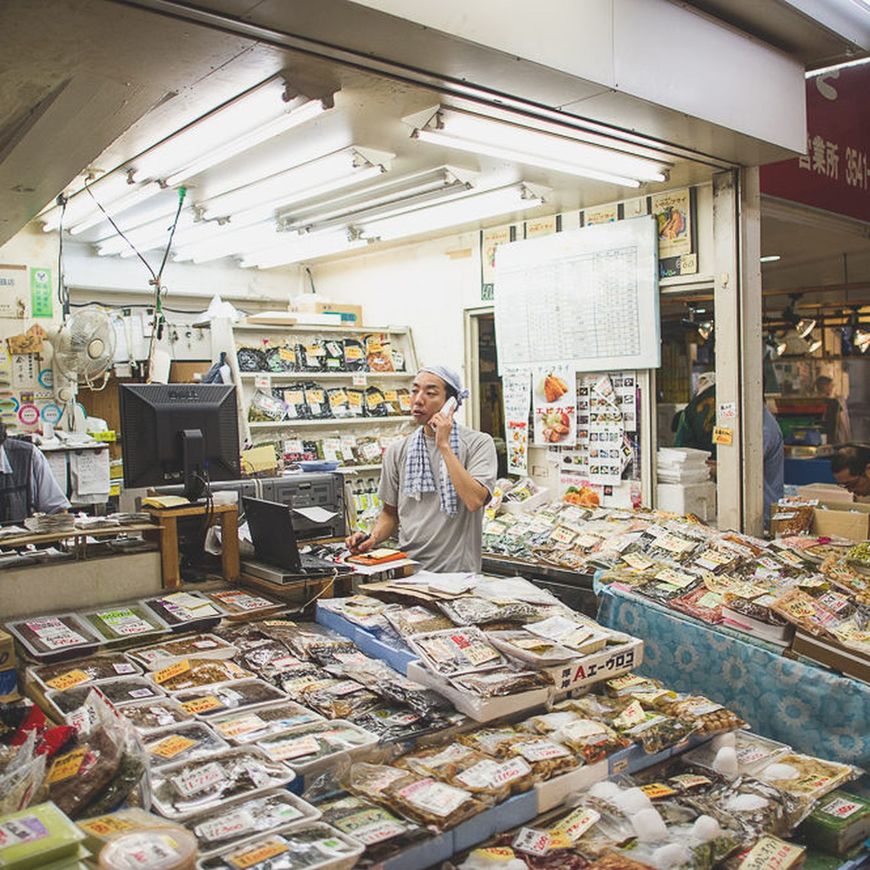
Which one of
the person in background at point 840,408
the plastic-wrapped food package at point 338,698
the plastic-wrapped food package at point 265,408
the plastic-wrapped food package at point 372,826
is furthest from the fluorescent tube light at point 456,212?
the person in background at point 840,408

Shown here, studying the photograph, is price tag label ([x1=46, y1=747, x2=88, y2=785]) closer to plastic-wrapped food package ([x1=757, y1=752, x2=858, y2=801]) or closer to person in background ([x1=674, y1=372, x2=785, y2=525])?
plastic-wrapped food package ([x1=757, y1=752, x2=858, y2=801])

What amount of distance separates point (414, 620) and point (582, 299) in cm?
353

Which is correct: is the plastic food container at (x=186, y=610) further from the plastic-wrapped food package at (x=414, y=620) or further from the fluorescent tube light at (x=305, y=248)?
the fluorescent tube light at (x=305, y=248)

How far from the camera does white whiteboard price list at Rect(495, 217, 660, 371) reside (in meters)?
5.22

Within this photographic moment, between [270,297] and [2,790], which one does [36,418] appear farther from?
[2,790]

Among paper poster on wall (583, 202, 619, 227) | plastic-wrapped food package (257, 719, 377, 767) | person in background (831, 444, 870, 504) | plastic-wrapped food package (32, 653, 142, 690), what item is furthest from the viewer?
person in background (831, 444, 870, 504)

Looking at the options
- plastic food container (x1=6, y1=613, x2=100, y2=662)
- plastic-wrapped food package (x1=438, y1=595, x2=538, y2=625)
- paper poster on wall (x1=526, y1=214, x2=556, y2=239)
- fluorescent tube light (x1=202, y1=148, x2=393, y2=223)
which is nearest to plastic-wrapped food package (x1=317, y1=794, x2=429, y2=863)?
plastic-wrapped food package (x1=438, y1=595, x2=538, y2=625)

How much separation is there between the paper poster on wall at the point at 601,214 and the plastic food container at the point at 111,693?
14.2ft

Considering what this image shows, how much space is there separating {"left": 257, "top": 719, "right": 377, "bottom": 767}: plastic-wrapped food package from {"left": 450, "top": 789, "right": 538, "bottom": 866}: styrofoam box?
32 cm

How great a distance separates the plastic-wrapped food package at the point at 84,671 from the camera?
7.27 feet

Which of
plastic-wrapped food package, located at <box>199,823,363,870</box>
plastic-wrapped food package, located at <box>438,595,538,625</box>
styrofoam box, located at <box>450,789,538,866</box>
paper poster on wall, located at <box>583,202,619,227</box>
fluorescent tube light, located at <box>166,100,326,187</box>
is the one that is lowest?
styrofoam box, located at <box>450,789,538,866</box>

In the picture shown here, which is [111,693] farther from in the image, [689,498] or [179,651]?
[689,498]

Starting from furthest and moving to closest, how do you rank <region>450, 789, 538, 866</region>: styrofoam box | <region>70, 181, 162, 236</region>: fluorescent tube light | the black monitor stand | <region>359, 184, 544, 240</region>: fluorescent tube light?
<region>359, 184, 544, 240</region>: fluorescent tube light
<region>70, 181, 162, 236</region>: fluorescent tube light
the black monitor stand
<region>450, 789, 538, 866</region>: styrofoam box

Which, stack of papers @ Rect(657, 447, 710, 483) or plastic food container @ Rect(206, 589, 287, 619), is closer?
plastic food container @ Rect(206, 589, 287, 619)
